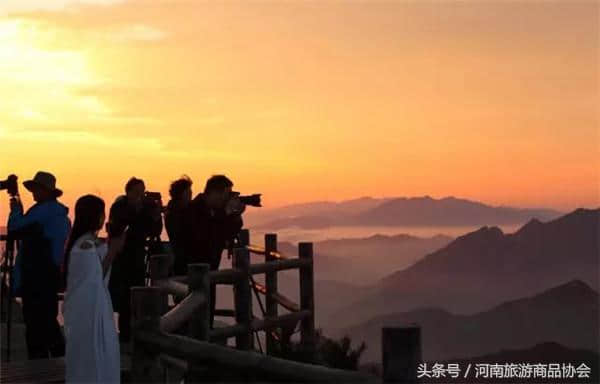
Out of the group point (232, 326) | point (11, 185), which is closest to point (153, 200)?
point (11, 185)

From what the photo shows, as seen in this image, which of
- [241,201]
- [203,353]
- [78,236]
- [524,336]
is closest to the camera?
[203,353]

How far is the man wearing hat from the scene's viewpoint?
11.1m

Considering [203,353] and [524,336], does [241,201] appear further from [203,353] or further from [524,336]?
[524,336]

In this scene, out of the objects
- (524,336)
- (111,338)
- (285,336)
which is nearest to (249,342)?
(285,336)

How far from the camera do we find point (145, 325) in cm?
763

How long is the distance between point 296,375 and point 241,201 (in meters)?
7.29

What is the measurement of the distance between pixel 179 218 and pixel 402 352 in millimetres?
5849

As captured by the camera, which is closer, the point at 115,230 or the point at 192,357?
the point at 192,357

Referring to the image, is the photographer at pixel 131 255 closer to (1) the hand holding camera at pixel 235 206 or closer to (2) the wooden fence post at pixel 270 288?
(1) the hand holding camera at pixel 235 206

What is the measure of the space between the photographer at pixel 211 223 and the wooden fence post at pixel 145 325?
12.6ft

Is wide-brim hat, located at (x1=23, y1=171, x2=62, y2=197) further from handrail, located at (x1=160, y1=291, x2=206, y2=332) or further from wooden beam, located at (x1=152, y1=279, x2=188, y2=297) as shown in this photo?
handrail, located at (x1=160, y1=291, x2=206, y2=332)

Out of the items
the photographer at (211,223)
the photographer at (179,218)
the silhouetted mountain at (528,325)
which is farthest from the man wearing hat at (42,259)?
the silhouetted mountain at (528,325)

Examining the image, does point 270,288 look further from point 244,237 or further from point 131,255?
point 131,255

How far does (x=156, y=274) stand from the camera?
1153 cm
